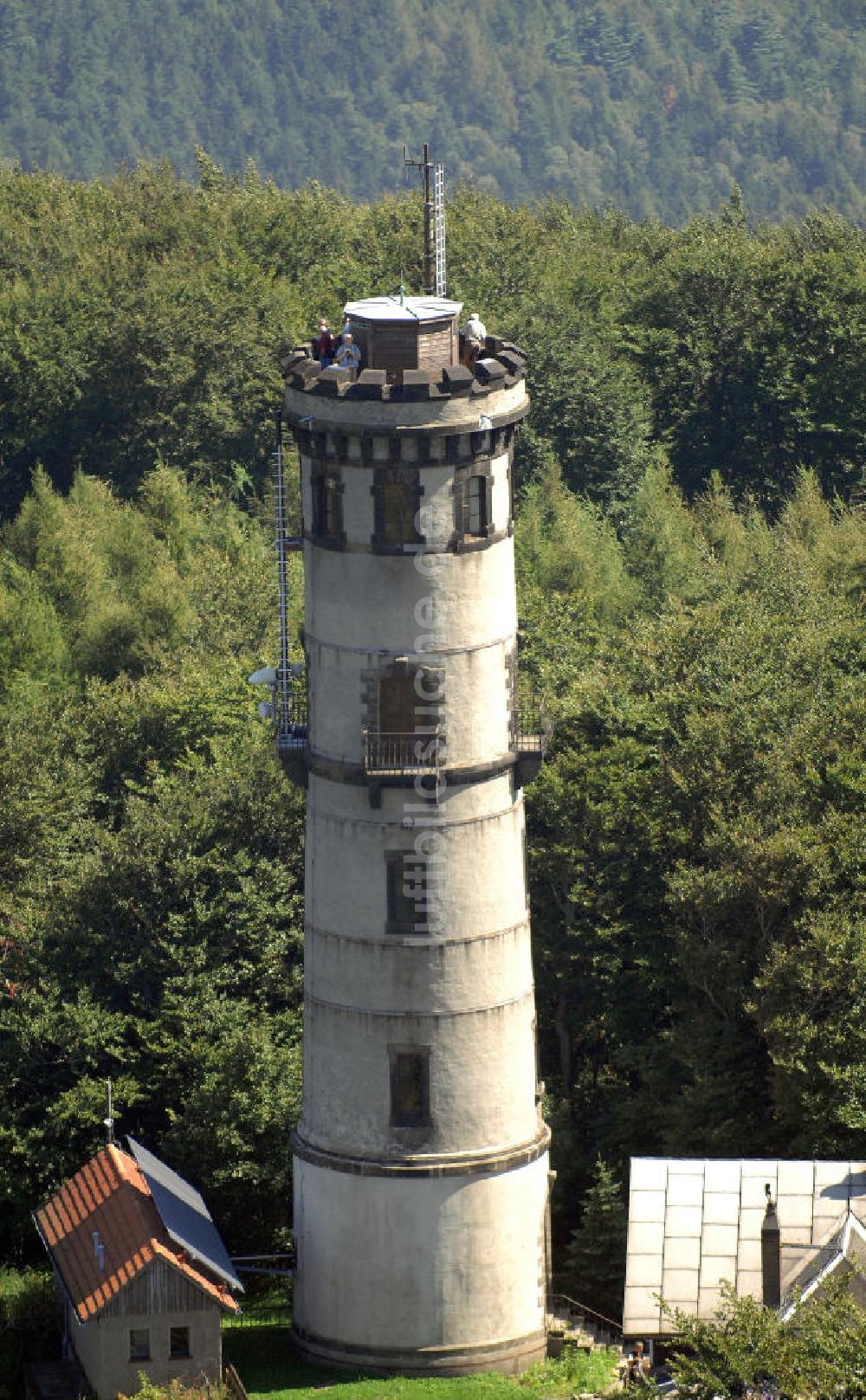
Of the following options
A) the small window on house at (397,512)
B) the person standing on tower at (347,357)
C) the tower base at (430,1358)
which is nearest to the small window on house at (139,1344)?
the tower base at (430,1358)

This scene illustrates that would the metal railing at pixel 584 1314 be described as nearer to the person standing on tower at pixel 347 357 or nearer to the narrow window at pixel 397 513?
the narrow window at pixel 397 513

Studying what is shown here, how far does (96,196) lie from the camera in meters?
165

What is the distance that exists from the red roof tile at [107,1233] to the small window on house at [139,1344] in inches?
37.6

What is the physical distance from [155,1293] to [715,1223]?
11.5 m

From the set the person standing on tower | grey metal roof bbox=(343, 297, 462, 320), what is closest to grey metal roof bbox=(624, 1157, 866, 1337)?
the person standing on tower

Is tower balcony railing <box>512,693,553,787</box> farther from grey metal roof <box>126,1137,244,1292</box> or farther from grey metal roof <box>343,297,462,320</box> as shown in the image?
grey metal roof <box>126,1137,244,1292</box>

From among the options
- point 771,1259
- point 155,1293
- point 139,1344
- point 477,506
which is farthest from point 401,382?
point 139,1344

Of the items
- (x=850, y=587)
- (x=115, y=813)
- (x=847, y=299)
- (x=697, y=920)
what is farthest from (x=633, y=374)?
(x=697, y=920)

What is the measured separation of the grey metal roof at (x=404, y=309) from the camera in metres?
71.1

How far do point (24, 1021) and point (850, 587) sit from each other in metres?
38.1

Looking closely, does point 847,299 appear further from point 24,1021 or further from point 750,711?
point 24,1021

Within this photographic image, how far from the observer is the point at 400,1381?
2901 inches

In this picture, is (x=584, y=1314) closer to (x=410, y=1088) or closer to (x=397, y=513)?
(x=410, y=1088)

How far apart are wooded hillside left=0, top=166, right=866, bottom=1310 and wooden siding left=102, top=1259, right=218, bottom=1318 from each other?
8.61 meters
